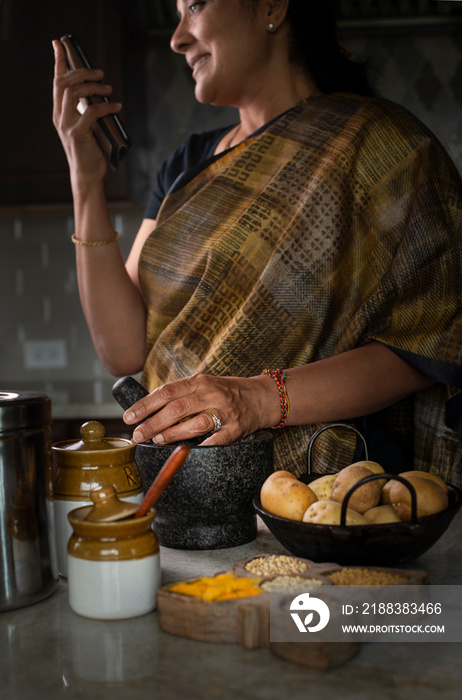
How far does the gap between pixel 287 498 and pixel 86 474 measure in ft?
0.73

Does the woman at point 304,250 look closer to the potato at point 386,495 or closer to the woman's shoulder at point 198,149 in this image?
the woman's shoulder at point 198,149

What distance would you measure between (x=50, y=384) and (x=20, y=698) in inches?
110

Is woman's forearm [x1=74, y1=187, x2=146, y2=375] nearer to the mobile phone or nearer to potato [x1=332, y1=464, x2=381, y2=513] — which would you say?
the mobile phone

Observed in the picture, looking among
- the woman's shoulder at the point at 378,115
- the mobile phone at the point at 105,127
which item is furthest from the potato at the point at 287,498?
Answer: the mobile phone at the point at 105,127

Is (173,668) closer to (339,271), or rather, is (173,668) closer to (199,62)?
(339,271)

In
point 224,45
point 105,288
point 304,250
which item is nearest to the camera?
point 304,250

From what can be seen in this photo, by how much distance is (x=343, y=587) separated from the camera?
610 millimetres

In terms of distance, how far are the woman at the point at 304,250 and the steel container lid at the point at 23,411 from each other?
0.37 m

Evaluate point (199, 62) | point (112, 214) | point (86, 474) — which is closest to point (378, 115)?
point (199, 62)

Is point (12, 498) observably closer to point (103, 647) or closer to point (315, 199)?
point (103, 647)

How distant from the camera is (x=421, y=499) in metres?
0.74

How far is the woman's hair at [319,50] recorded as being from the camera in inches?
58.0

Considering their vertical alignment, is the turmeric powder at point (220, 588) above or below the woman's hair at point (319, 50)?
below

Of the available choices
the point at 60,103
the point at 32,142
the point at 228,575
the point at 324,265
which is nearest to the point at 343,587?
the point at 228,575
